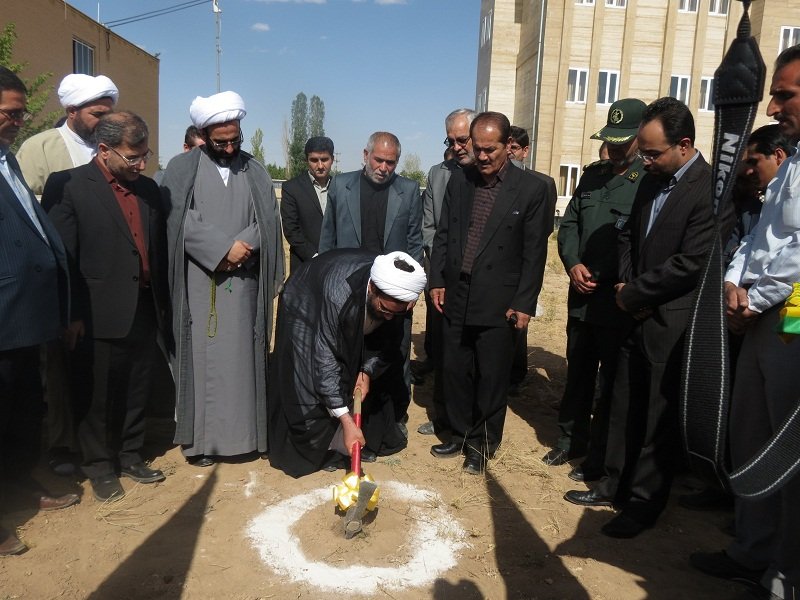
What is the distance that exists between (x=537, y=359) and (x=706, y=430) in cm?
489

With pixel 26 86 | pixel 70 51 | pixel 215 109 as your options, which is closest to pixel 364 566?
pixel 215 109

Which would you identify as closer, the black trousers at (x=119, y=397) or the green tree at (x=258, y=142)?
the black trousers at (x=119, y=397)

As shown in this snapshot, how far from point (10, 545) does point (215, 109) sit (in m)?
2.49

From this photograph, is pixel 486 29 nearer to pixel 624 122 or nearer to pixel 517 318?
pixel 624 122

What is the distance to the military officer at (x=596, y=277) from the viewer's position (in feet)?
12.8

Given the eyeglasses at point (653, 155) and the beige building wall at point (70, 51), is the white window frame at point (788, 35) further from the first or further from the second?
the eyeglasses at point (653, 155)

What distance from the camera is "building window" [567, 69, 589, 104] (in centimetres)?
2620

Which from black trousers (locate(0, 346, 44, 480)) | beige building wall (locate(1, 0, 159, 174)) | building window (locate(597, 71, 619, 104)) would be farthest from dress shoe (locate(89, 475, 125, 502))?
building window (locate(597, 71, 619, 104))

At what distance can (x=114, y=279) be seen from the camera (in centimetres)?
353

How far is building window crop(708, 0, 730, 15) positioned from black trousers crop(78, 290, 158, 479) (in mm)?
29069

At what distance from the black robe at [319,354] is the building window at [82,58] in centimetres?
1930

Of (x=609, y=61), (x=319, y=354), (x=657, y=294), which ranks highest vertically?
(x=609, y=61)

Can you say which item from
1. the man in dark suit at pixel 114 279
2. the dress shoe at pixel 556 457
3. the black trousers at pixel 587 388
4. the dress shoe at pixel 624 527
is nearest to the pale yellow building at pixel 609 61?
the black trousers at pixel 587 388

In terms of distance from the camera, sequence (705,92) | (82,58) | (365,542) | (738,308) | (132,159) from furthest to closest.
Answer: (705,92) → (82,58) → (132,159) → (365,542) → (738,308)
